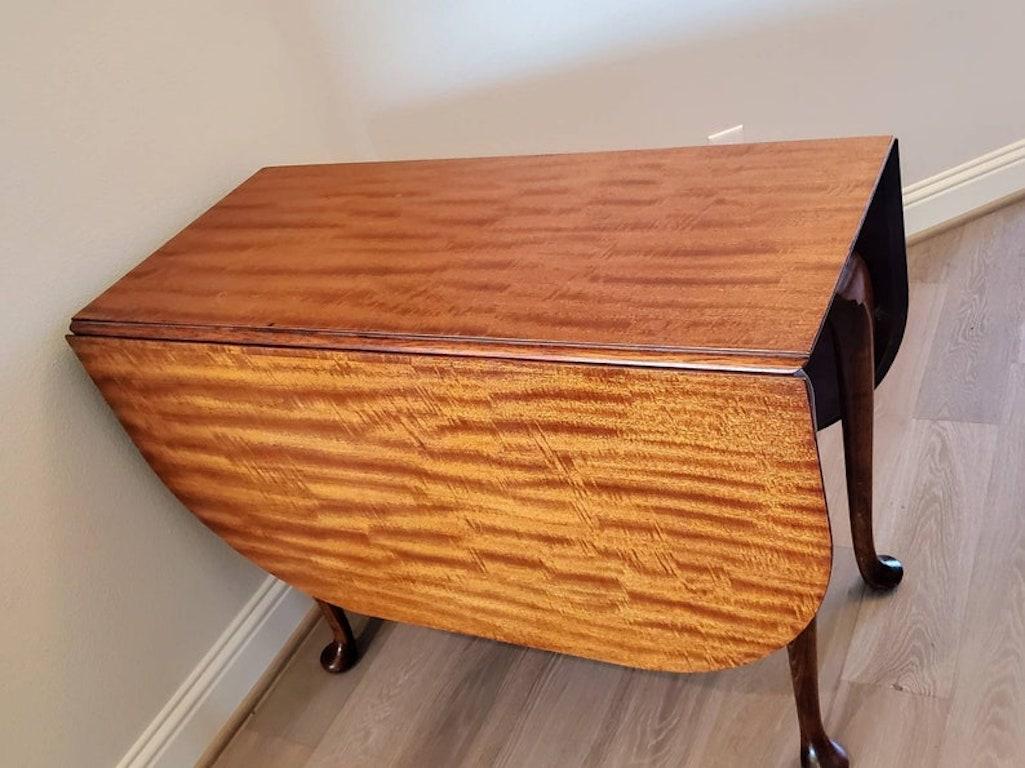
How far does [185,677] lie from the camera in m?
1.46

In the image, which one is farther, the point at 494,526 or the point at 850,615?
the point at 850,615

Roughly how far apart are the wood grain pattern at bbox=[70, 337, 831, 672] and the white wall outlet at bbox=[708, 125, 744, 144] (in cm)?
103

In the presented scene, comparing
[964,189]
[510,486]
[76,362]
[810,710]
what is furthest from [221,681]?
[964,189]

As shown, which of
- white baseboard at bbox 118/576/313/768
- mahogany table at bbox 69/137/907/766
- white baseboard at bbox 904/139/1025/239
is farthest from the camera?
white baseboard at bbox 904/139/1025/239

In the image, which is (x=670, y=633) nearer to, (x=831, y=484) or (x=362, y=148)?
(x=831, y=484)

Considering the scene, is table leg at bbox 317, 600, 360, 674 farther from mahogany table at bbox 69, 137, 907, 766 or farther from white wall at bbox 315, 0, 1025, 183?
white wall at bbox 315, 0, 1025, 183

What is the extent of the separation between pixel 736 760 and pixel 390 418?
603 millimetres

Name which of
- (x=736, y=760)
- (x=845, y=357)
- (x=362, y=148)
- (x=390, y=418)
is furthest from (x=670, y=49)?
(x=736, y=760)

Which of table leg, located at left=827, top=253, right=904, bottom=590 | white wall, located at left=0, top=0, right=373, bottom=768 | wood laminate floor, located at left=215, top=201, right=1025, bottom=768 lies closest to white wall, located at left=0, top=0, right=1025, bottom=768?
white wall, located at left=0, top=0, right=373, bottom=768

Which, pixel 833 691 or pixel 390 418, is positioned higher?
pixel 390 418

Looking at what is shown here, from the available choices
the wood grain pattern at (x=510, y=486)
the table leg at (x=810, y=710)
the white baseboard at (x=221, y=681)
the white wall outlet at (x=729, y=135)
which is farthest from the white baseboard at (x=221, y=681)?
the white wall outlet at (x=729, y=135)

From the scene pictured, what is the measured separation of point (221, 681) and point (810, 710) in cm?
83

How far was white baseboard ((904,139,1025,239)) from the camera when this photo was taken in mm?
1952

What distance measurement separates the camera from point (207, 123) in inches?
57.2
